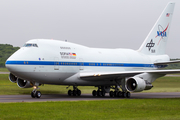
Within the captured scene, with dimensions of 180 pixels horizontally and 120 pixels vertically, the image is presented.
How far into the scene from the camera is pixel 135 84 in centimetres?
2412

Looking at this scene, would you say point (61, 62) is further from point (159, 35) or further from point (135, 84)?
point (159, 35)

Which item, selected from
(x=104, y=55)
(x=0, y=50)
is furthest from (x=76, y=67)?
(x=0, y=50)

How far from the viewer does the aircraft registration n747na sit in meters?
22.3

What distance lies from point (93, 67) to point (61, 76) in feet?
12.5

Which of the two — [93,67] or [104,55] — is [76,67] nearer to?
[93,67]

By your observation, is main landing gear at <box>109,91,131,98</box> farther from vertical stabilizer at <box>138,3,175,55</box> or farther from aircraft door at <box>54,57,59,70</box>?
vertical stabilizer at <box>138,3,175,55</box>

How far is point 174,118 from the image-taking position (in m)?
12.7

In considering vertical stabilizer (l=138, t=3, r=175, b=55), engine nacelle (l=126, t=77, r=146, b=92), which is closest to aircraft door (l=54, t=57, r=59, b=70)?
engine nacelle (l=126, t=77, r=146, b=92)

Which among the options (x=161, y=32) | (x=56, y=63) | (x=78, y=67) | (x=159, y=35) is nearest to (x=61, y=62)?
(x=56, y=63)

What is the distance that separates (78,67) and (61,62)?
1987 mm

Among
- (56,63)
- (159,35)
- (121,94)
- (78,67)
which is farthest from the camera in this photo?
(159,35)

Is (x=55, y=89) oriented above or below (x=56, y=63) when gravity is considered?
below

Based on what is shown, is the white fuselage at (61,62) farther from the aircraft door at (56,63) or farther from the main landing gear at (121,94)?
the main landing gear at (121,94)

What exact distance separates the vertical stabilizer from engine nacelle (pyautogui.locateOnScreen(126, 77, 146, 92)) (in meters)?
9.06
